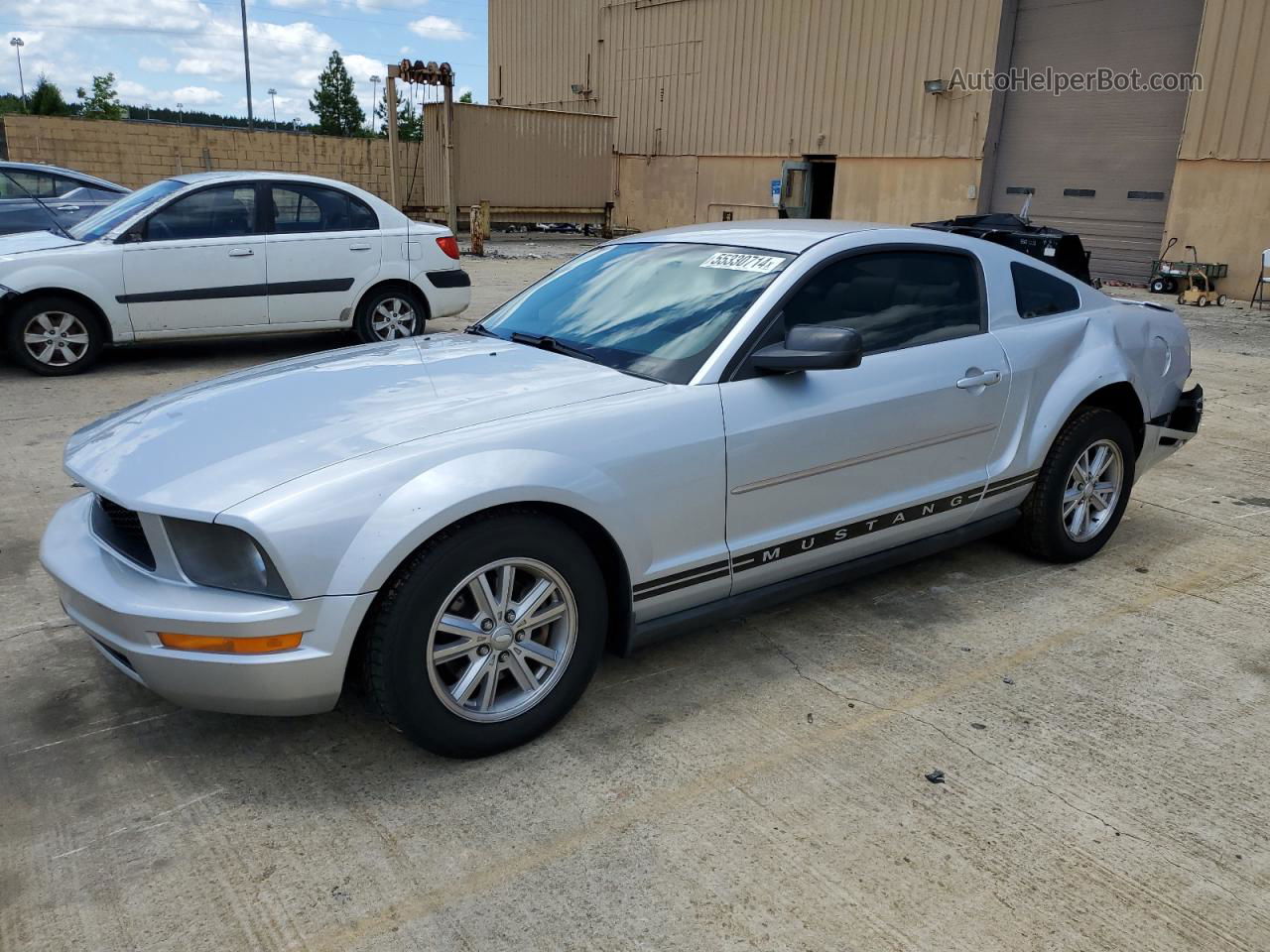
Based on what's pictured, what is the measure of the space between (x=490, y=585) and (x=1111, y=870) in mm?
1708

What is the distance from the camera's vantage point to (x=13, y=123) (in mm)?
21547

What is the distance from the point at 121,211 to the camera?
7.68 meters

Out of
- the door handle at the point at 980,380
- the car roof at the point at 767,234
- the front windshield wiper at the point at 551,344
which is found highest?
the car roof at the point at 767,234

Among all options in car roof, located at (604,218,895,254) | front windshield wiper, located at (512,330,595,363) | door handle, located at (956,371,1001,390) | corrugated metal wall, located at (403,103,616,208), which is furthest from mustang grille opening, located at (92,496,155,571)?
corrugated metal wall, located at (403,103,616,208)

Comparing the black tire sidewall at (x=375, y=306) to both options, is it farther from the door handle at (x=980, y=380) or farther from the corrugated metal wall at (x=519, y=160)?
the corrugated metal wall at (x=519, y=160)

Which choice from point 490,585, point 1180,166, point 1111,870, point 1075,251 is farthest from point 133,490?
point 1180,166

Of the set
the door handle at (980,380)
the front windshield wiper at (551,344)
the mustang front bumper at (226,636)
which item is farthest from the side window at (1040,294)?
the mustang front bumper at (226,636)

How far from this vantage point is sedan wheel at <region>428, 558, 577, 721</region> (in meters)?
2.62

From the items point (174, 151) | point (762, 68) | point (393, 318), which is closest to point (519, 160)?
point (762, 68)

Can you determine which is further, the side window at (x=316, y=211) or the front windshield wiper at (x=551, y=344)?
the side window at (x=316, y=211)

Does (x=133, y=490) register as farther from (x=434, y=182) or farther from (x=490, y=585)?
(x=434, y=182)

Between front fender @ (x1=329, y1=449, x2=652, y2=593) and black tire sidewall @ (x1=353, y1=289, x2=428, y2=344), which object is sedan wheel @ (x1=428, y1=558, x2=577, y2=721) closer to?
front fender @ (x1=329, y1=449, x2=652, y2=593)

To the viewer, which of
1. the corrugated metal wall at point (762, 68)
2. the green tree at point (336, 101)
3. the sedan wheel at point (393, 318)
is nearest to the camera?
the sedan wheel at point (393, 318)

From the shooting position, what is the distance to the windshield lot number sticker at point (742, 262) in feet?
11.1
